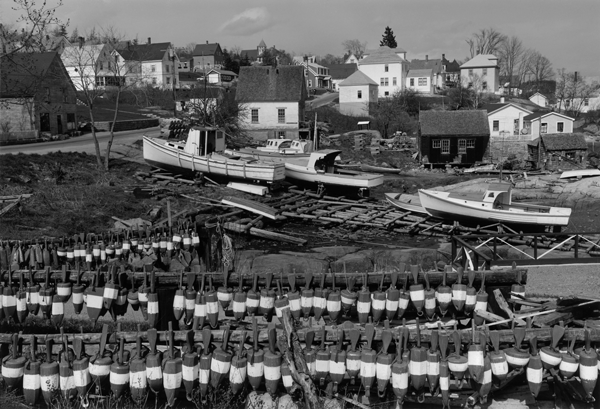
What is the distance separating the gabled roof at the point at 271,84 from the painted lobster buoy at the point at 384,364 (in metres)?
54.8

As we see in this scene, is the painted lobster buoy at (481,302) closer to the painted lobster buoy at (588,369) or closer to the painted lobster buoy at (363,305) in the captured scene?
the painted lobster buoy at (363,305)

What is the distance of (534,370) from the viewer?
22.5 feet

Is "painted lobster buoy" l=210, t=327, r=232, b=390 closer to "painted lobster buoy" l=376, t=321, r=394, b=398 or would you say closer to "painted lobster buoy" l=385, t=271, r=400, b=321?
"painted lobster buoy" l=376, t=321, r=394, b=398

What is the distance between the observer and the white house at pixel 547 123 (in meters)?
60.0

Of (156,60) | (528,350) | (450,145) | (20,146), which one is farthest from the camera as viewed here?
(156,60)

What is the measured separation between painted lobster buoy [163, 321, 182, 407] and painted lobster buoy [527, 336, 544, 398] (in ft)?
12.5

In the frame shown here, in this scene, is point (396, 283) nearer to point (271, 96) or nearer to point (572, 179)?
point (572, 179)

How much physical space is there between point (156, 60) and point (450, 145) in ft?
176

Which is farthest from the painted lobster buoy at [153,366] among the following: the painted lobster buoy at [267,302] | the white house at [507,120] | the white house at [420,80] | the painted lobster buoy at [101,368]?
the white house at [420,80]

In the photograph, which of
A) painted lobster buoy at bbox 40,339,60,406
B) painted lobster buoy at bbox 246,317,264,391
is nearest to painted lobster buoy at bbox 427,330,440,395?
painted lobster buoy at bbox 246,317,264,391

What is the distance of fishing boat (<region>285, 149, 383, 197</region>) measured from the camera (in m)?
35.1

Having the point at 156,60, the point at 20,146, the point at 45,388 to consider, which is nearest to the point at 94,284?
the point at 45,388

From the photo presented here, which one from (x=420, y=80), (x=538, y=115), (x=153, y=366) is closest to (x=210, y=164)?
(x=153, y=366)

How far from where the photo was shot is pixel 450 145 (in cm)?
5528
